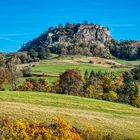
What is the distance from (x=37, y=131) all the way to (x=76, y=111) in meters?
15.9

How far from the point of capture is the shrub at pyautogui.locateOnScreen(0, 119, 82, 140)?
168 ft

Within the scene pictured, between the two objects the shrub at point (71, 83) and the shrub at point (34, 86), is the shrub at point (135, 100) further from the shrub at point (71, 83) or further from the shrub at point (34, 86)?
the shrub at point (34, 86)

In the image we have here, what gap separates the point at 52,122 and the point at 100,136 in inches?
247

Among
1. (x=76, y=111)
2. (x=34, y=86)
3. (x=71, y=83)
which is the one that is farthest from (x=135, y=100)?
(x=76, y=111)

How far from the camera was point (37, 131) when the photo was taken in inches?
2127

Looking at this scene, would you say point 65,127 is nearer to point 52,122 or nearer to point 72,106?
point 52,122

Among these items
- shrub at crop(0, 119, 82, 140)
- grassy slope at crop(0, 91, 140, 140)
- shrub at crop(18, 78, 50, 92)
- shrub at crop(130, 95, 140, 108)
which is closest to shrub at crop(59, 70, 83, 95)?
shrub at crop(18, 78, 50, 92)

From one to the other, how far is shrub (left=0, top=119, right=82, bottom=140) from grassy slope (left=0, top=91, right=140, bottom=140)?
316cm

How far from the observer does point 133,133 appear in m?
61.5

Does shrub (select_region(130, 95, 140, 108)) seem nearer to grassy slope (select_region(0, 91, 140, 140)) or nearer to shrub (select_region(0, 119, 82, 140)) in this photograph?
grassy slope (select_region(0, 91, 140, 140))

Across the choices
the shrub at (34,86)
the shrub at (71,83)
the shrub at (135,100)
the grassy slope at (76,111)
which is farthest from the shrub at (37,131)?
the shrub at (34,86)

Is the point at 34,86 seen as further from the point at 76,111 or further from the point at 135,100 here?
the point at 76,111

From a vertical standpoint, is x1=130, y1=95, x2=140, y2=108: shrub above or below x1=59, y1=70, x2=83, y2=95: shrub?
below

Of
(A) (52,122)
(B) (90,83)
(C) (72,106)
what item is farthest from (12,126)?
(B) (90,83)
